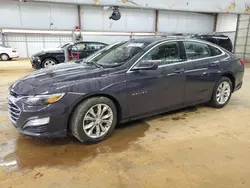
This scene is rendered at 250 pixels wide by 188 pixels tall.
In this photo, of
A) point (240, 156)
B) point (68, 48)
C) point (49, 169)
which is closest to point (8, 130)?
point (49, 169)

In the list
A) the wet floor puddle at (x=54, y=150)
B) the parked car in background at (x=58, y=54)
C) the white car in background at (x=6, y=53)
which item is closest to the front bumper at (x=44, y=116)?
the wet floor puddle at (x=54, y=150)

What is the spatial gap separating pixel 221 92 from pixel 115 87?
2337 millimetres

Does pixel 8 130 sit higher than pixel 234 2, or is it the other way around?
pixel 234 2

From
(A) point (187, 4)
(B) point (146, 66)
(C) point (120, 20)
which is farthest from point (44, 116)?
(C) point (120, 20)

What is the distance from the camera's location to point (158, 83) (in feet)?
9.84

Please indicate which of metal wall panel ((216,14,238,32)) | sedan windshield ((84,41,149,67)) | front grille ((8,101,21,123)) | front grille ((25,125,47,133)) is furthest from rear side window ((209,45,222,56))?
metal wall panel ((216,14,238,32))

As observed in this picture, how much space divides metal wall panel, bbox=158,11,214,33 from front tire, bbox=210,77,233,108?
1535cm

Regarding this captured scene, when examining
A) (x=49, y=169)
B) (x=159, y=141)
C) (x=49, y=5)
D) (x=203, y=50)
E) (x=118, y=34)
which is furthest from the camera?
(x=118, y=34)

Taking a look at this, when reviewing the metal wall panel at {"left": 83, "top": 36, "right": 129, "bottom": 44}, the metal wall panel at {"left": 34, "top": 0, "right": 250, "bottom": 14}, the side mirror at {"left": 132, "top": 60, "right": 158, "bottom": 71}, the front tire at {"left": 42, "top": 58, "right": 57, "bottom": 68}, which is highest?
the metal wall panel at {"left": 34, "top": 0, "right": 250, "bottom": 14}

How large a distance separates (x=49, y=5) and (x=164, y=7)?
10.9m

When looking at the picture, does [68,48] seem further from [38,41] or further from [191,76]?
[38,41]

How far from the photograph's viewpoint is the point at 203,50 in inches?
142

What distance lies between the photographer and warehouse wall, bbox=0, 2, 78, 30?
14680 mm

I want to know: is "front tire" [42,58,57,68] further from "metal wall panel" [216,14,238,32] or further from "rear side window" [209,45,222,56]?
"metal wall panel" [216,14,238,32]
